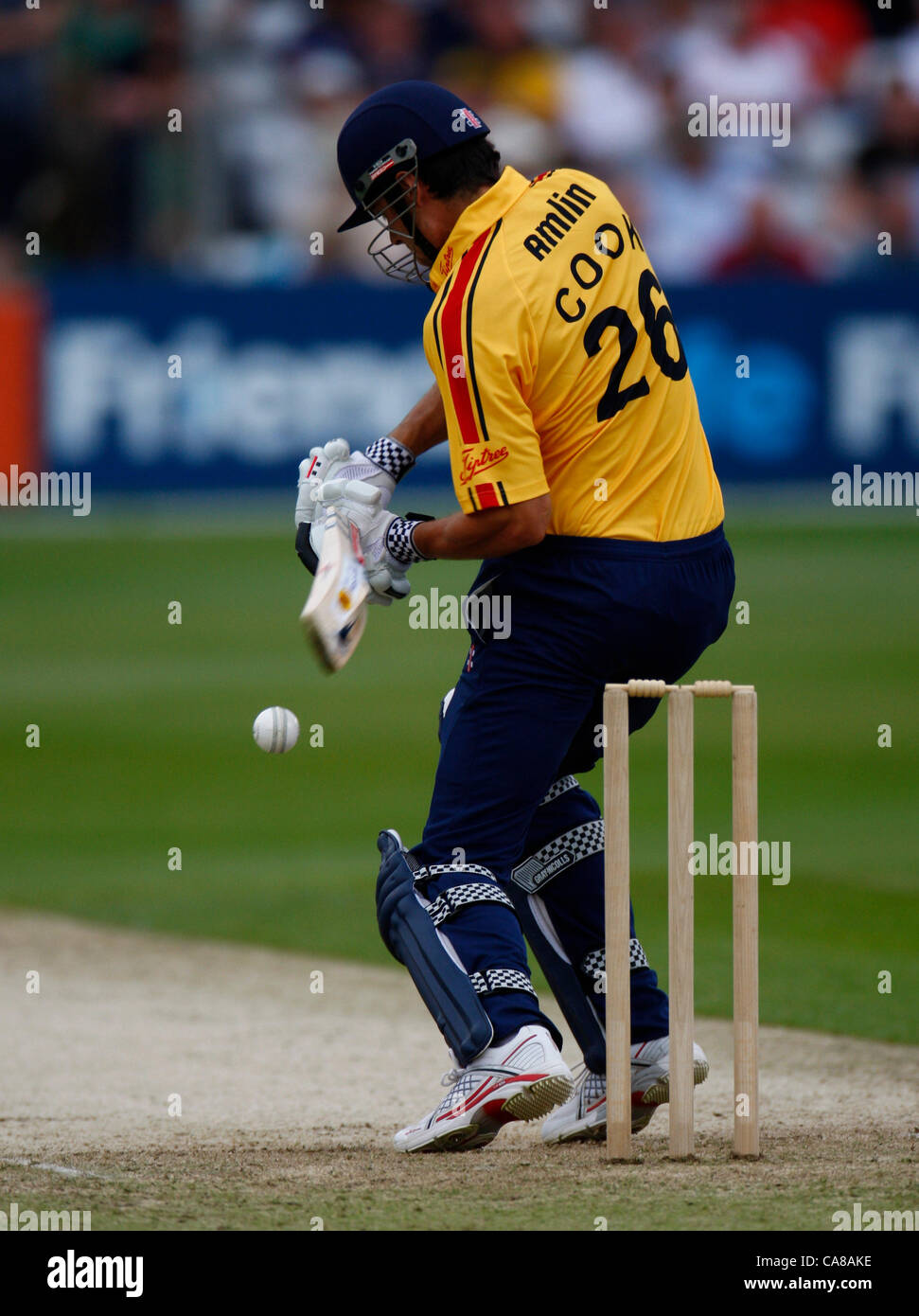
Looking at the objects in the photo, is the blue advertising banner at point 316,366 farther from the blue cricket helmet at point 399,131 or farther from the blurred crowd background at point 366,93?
the blue cricket helmet at point 399,131

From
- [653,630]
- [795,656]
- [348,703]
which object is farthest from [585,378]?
[795,656]

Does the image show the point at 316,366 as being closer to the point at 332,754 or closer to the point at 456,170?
the point at 332,754

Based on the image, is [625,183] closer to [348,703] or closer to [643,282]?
[348,703]

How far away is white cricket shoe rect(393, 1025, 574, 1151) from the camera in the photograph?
4.38 m

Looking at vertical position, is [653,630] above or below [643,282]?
below

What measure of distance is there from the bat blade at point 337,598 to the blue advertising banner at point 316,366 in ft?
41.2

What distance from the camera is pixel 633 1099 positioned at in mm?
4812

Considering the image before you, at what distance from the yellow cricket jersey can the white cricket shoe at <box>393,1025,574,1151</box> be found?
3.62ft

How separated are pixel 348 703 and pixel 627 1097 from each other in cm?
783

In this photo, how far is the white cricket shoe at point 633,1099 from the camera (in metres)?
4.79
